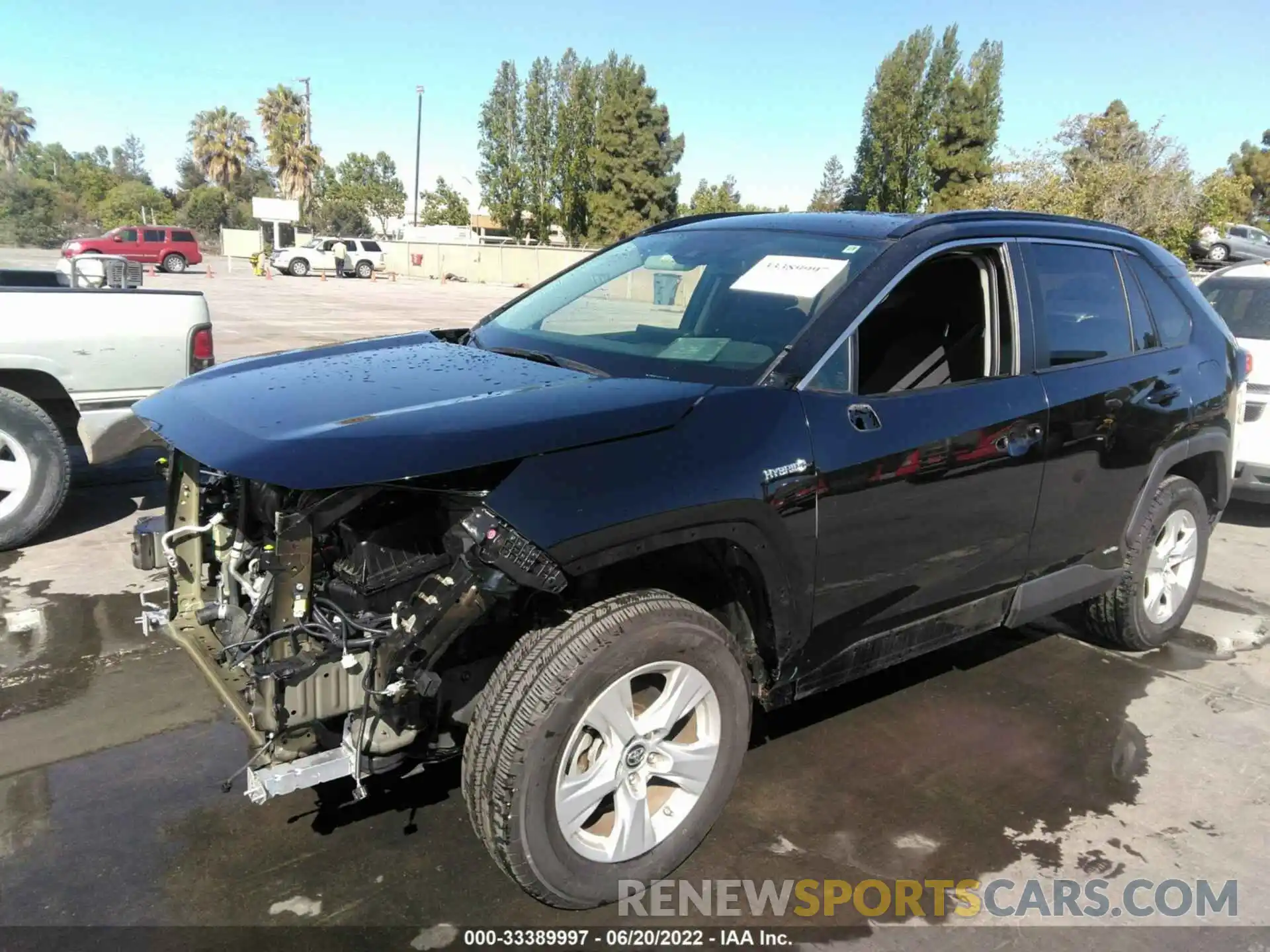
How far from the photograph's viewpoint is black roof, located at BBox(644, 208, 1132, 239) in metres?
3.36

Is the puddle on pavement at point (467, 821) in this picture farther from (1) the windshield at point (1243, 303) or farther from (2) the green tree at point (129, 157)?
(2) the green tree at point (129, 157)

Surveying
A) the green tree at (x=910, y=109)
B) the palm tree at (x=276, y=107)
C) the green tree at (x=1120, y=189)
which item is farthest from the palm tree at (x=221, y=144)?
the green tree at (x=1120, y=189)

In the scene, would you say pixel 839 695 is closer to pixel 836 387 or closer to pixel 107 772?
pixel 836 387

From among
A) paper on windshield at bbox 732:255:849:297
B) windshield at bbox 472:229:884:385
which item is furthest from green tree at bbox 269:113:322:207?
paper on windshield at bbox 732:255:849:297

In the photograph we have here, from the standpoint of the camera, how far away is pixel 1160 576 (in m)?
4.44

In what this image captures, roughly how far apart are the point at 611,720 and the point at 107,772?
1.92m

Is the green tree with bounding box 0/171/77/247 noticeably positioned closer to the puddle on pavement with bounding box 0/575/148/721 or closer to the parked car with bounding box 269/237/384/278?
the parked car with bounding box 269/237/384/278

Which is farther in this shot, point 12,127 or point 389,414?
point 12,127

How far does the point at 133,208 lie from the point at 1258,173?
74394 millimetres

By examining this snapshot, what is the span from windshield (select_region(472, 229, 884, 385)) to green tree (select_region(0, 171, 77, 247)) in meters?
48.7

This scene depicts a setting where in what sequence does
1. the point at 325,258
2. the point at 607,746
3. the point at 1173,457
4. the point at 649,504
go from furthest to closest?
the point at 325,258, the point at 1173,457, the point at 607,746, the point at 649,504

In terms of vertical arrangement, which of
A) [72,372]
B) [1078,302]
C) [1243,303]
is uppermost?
[1243,303]

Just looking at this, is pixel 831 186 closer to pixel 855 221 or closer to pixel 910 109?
pixel 910 109

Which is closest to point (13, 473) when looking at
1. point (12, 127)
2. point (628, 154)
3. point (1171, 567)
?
point (1171, 567)
